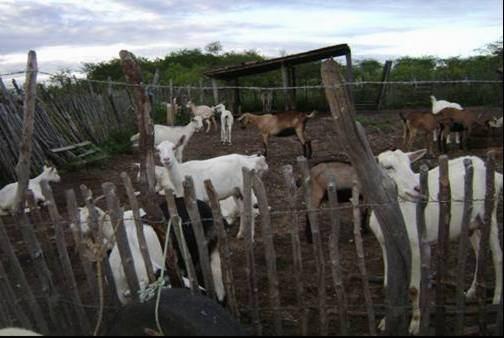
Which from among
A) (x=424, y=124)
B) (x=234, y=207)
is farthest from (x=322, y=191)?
(x=424, y=124)

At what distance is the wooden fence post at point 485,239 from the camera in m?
3.69

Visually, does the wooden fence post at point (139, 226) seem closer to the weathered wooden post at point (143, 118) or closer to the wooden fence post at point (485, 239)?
the weathered wooden post at point (143, 118)

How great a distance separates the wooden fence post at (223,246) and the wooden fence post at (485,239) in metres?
1.80

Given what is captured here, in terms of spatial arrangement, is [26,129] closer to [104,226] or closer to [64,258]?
[104,226]

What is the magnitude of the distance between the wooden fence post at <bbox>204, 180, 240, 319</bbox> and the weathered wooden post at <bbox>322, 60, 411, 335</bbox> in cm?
100

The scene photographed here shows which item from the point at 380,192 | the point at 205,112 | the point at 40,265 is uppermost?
the point at 205,112

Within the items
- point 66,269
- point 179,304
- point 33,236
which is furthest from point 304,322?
point 33,236

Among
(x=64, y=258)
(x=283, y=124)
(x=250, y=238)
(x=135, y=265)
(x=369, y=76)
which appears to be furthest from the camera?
(x=369, y=76)

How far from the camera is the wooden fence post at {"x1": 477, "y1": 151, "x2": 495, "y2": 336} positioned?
12.1 ft

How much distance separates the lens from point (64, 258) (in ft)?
13.9

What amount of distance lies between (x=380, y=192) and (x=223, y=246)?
123cm

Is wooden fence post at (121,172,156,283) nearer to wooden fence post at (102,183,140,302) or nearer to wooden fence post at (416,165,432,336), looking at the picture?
wooden fence post at (102,183,140,302)

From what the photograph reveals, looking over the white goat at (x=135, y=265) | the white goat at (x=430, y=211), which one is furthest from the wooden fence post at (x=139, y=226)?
the white goat at (x=430, y=211)

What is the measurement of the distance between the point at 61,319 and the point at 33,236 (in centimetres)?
75
